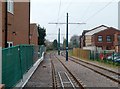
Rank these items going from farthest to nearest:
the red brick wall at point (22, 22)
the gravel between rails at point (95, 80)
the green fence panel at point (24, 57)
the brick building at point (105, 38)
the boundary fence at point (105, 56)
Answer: the brick building at point (105, 38) < the boundary fence at point (105, 56) < the red brick wall at point (22, 22) < the green fence panel at point (24, 57) < the gravel between rails at point (95, 80)

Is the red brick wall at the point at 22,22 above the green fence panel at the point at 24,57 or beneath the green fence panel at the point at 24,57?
above

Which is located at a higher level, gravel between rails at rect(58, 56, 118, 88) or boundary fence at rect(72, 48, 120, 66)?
boundary fence at rect(72, 48, 120, 66)

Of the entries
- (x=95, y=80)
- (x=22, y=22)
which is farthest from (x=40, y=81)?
(x=22, y=22)

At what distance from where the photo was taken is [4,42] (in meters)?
18.8

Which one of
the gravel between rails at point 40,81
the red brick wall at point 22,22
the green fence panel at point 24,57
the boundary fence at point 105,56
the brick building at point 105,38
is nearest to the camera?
the gravel between rails at point 40,81

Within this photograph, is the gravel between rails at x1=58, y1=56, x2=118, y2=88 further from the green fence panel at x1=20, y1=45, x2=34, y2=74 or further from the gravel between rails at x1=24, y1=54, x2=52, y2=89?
the green fence panel at x1=20, y1=45, x2=34, y2=74

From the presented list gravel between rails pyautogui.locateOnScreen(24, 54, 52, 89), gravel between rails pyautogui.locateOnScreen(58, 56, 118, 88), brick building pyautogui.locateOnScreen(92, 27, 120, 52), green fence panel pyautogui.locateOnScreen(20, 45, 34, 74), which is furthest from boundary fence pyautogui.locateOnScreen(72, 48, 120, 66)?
brick building pyautogui.locateOnScreen(92, 27, 120, 52)

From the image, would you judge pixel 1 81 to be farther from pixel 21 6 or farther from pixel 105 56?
pixel 105 56

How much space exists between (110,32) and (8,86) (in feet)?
266

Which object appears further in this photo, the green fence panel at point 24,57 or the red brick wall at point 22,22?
the red brick wall at point 22,22

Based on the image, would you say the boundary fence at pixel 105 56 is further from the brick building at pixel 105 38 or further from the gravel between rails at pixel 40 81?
the brick building at pixel 105 38

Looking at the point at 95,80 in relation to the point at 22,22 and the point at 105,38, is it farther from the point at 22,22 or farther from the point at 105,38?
the point at 105,38

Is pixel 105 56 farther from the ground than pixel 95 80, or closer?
farther from the ground

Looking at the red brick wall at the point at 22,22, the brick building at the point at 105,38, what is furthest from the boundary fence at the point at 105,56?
the brick building at the point at 105,38
